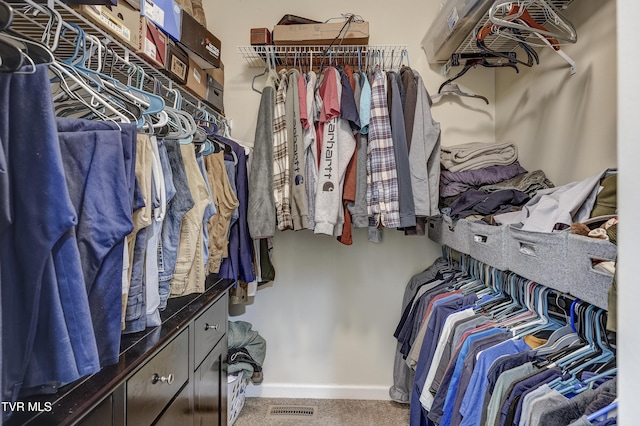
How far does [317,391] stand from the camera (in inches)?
84.8

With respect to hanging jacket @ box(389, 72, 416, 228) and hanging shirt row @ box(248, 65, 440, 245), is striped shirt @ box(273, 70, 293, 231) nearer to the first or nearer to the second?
hanging shirt row @ box(248, 65, 440, 245)

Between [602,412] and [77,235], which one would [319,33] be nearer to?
[77,235]

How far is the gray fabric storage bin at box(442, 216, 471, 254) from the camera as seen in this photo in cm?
148

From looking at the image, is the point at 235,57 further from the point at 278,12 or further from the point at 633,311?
the point at 633,311

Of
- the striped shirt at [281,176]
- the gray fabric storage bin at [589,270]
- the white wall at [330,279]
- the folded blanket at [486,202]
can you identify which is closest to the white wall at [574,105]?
the folded blanket at [486,202]

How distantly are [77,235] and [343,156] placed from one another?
1143 millimetres

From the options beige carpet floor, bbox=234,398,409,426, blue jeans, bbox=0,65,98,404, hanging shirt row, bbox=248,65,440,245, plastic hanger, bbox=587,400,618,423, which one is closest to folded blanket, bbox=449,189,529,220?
hanging shirt row, bbox=248,65,440,245

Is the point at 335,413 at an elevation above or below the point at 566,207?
below

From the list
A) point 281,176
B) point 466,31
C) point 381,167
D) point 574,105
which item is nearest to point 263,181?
point 281,176

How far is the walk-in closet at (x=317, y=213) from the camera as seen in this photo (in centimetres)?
59

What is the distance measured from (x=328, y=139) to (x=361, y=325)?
119 cm

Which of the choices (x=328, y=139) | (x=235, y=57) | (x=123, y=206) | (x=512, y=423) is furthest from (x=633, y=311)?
(x=235, y=57)

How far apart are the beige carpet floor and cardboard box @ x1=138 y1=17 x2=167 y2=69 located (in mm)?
1828

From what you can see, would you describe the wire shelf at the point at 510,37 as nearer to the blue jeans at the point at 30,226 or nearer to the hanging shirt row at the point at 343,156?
the hanging shirt row at the point at 343,156
